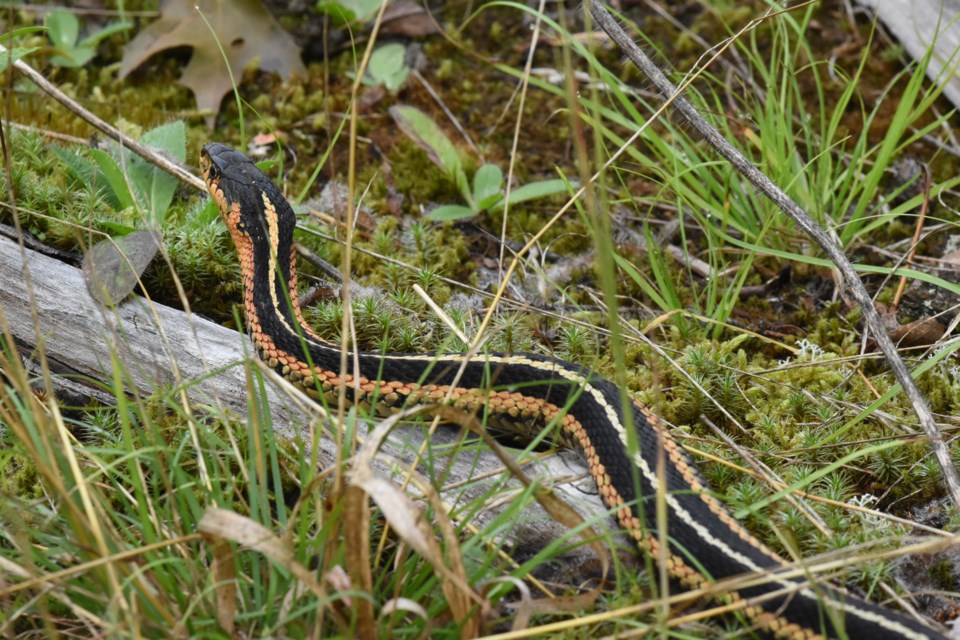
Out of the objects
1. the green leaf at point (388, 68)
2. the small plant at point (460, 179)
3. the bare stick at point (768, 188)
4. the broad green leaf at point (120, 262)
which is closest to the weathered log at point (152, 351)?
the broad green leaf at point (120, 262)

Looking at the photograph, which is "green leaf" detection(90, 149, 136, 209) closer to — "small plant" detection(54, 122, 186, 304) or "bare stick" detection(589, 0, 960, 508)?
"small plant" detection(54, 122, 186, 304)

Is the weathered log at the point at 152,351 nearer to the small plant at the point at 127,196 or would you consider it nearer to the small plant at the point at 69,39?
the small plant at the point at 127,196

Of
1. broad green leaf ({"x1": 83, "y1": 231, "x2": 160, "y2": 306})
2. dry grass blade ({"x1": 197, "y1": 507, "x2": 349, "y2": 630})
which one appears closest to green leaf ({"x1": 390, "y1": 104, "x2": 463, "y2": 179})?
broad green leaf ({"x1": 83, "y1": 231, "x2": 160, "y2": 306})

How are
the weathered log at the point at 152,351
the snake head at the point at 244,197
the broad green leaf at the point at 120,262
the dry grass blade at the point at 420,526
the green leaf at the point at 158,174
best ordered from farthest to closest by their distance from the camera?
the green leaf at the point at 158,174, the snake head at the point at 244,197, the broad green leaf at the point at 120,262, the weathered log at the point at 152,351, the dry grass blade at the point at 420,526

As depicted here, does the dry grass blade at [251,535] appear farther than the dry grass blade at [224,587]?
No

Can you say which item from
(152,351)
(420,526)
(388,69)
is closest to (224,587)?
(420,526)

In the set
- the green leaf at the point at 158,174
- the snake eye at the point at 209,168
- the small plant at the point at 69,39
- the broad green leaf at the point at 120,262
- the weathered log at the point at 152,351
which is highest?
the small plant at the point at 69,39

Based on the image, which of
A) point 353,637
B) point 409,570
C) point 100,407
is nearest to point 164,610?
point 353,637
